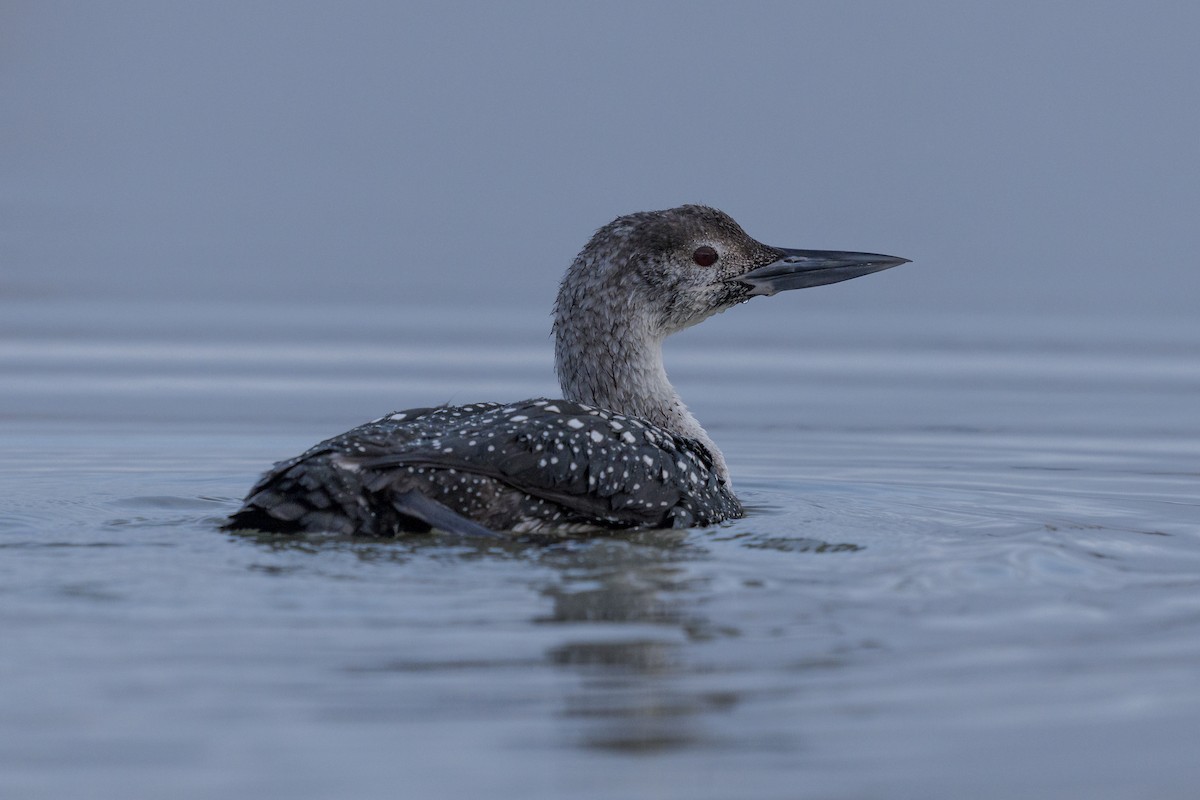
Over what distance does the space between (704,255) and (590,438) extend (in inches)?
45.3

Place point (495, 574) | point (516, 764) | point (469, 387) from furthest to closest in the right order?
point (469, 387) → point (495, 574) → point (516, 764)

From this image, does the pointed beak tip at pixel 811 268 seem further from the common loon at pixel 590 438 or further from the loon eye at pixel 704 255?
the loon eye at pixel 704 255

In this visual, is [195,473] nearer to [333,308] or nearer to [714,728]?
[714,728]

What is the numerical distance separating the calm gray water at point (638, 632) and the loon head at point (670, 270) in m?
0.69

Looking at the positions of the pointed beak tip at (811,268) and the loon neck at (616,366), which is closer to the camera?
the loon neck at (616,366)

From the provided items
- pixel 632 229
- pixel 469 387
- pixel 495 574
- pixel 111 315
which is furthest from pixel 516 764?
pixel 111 315

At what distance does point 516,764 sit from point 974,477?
11.9 ft

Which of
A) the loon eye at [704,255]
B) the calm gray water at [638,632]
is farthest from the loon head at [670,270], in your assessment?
the calm gray water at [638,632]

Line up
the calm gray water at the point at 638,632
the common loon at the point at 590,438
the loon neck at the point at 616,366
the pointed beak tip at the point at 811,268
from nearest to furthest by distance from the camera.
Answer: the calm gray water at the point at 638,632 < the common loon at the point at 590,438 < the loon neck at the point at 616,366 < the pointed beak tip at the point at 811,268

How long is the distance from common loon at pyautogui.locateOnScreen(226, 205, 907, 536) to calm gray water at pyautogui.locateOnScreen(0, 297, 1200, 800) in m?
0.11

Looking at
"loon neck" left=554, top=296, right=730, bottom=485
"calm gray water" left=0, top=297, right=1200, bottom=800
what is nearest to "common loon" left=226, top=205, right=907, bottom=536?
"loon neck" left=554, top=296, right=730, bottom=485

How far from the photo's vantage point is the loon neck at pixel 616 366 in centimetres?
575

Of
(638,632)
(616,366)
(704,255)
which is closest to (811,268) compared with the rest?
(704,255)

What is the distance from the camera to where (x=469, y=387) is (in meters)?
8.29
